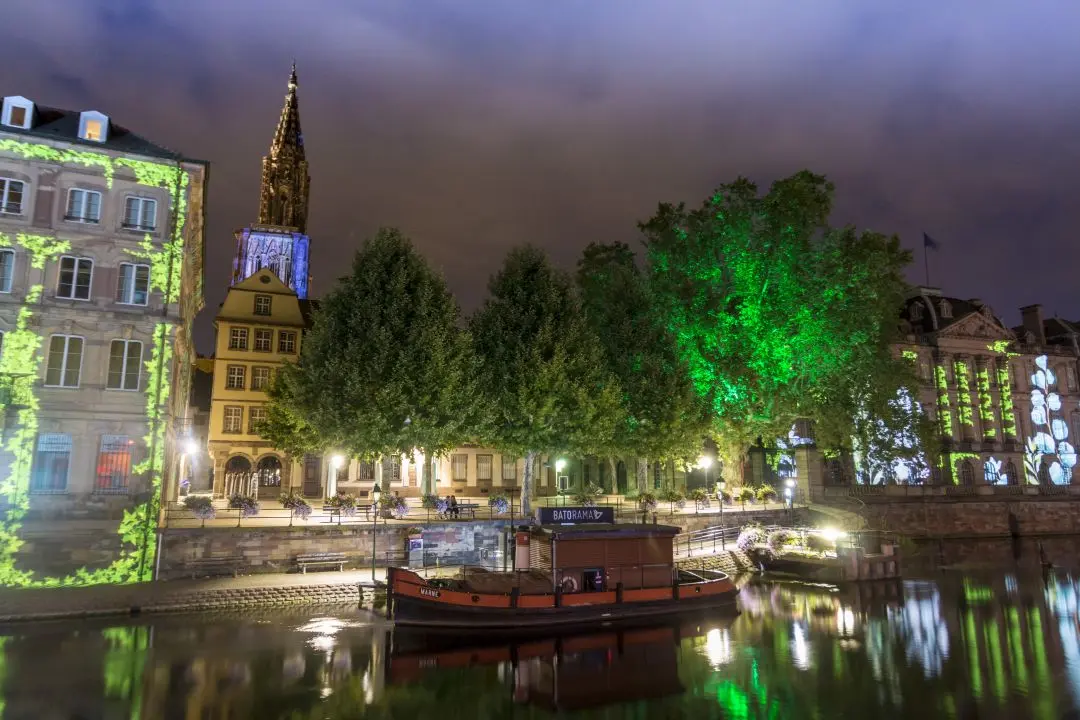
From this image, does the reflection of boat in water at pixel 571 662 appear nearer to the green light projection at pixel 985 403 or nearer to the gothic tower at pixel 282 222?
the green light projection at pixel 985 403

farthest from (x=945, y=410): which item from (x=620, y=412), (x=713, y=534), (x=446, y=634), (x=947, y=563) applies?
(x=446, y=634)

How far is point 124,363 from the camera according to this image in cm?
2752

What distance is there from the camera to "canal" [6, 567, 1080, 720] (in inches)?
623

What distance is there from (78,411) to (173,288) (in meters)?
5.94

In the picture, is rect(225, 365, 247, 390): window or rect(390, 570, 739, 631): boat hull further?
rect(225, 365, 247, 390): window

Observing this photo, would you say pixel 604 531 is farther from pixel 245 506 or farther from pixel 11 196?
pixel 11 196

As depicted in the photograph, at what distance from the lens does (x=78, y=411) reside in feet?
87.3

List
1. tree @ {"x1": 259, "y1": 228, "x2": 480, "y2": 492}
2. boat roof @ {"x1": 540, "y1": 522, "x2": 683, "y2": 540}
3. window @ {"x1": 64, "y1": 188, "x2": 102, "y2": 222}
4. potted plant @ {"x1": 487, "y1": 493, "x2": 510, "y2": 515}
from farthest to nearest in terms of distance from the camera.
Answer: potted plant @ {"x1": 487, "y1": 493, "x2": 510, "y2": 515}
tree @ {"x1": 259, "y1": 228, "x2": 480, "y2": 492}
window @ {"x1": 64, "y1": 188, "x2": 102, "y2": 222}
boat roof @ {"x1": 540, "y1": 522, "x2": 683, "y2": 540}

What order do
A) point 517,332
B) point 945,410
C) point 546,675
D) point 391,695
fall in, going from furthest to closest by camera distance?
point 945,410, point 517,332, point 546,675, point 391,695

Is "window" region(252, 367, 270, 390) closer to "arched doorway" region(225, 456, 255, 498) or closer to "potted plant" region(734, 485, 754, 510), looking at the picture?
"arched doorway" region(225, 456, 255, 498)

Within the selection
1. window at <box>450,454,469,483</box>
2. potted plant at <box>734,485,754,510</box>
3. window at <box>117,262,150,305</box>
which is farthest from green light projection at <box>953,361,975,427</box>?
window at <box>117,262,150,305</box>

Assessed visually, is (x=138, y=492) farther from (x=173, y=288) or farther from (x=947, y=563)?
(x=947, y=563)

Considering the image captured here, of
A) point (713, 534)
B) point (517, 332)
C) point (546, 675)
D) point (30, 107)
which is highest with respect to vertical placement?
point (30, 107)

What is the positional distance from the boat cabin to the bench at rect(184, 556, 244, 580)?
11.8 m
